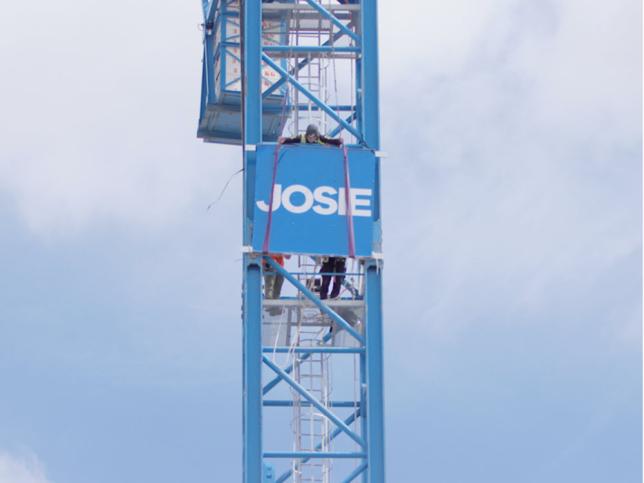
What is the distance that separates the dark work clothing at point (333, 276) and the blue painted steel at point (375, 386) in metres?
0.71

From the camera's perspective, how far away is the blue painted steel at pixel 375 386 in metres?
35.3

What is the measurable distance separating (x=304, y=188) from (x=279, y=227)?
0.74 m

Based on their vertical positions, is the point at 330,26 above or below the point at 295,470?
above

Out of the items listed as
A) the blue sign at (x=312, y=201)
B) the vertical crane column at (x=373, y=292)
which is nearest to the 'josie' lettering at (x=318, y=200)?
the blue sign at (x=312, y=201)

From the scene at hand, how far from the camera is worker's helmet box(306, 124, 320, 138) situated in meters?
36.4

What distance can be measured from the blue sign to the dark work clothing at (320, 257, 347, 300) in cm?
62

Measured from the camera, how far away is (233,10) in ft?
130

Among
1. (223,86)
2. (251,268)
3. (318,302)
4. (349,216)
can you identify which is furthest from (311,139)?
(223,86)

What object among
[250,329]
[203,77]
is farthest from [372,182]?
[203,77]

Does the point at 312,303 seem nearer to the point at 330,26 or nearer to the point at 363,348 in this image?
the point at 363,348

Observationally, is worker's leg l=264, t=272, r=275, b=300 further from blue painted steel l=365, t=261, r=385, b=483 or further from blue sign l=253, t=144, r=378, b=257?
blue painted steel l=365, t=261, r=385, b=483

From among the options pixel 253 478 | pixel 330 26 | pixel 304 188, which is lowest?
pixel 253 478

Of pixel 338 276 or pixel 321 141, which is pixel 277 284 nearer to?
pixel 338 276

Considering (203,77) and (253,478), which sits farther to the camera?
(203,77)
